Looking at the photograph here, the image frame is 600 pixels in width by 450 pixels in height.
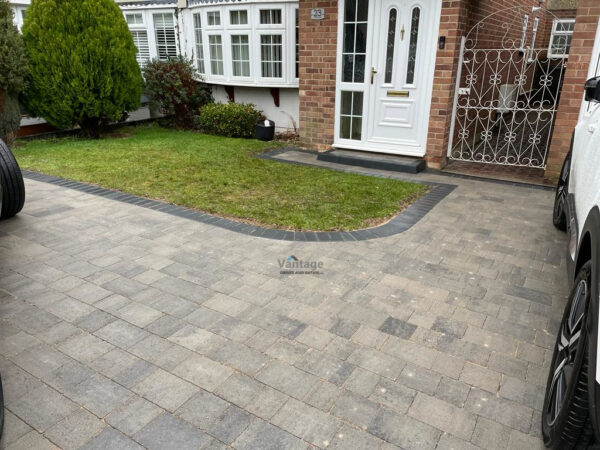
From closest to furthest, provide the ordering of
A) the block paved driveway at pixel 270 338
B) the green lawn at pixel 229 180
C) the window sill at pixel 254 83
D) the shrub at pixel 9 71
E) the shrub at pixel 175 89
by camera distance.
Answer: the block paved driveway at pixel 270 338, the green lawn at pixel 229 180, the shrub at pixel 9 71, the window sill at pixel 254 83, the shrub at pixel 175 89

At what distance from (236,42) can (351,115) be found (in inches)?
165

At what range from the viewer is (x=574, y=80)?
6070 mm

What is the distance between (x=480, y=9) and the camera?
24.7ft

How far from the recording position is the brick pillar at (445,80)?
655 cm

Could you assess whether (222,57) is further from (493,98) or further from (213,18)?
(493,98)

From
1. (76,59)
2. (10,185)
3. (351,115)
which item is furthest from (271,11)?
(10,185)

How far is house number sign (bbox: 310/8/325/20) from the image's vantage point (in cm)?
753

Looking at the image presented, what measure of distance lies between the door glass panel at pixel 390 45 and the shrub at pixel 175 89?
18.6 feet

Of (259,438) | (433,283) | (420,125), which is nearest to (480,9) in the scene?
(420,125)

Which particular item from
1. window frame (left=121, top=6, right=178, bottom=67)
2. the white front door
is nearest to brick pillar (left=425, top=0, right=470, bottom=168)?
the white front door

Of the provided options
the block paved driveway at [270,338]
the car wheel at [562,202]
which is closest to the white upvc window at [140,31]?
the block paved driveway at [270,338]

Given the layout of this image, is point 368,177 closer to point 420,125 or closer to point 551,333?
point 420,125

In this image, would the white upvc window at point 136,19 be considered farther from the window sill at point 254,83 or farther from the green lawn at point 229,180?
the green lawn at point 229,180

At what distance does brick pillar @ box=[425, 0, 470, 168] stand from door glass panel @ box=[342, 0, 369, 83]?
127cm
